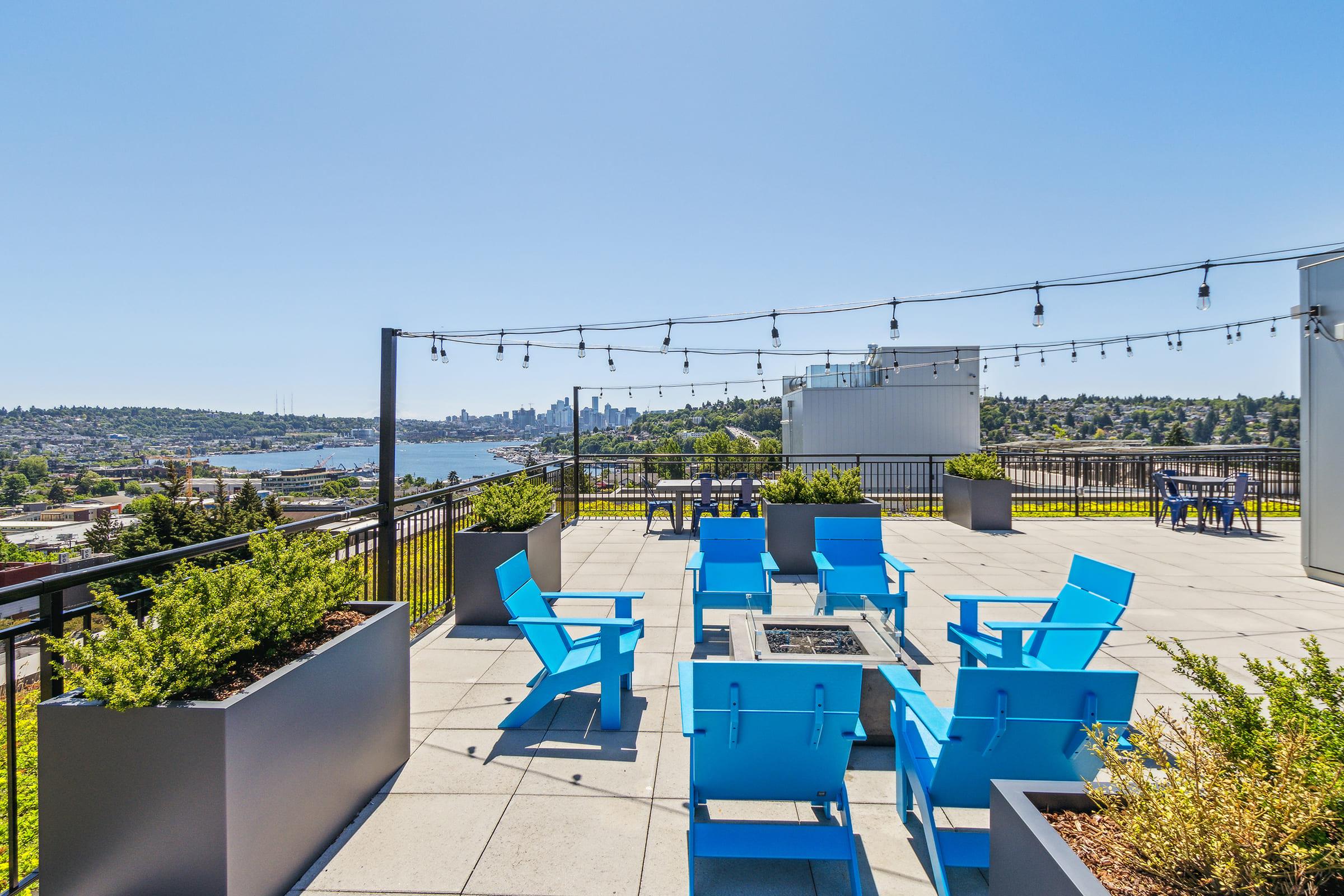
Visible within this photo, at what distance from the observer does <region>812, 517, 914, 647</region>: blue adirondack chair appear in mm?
4090

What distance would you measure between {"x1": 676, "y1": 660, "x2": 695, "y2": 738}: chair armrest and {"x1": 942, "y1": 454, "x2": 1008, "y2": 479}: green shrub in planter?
7.88 meters

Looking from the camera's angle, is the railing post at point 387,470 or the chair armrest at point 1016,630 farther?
the railing post at point 387,470

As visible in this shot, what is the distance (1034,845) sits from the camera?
119 centimetres

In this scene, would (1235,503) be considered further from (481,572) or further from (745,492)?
(481,572)

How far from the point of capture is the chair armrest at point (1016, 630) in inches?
117

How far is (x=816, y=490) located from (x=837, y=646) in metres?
3.40

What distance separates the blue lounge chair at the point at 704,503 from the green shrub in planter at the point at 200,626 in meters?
6.21

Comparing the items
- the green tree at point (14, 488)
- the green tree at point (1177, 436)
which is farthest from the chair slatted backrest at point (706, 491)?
the green tree at point (14, 488)

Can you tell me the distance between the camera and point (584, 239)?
34.0 feet

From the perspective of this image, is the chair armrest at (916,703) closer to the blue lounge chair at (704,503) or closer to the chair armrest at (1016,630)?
the chair armrest at (1016,630)

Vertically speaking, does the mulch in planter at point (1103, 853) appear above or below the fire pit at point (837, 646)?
above

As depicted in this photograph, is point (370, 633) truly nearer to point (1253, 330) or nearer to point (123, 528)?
point (1253, 330)

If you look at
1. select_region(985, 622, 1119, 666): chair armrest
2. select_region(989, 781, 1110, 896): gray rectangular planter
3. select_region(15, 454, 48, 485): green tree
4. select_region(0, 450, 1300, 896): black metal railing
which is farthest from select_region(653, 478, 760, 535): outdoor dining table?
select_region(15, 454, 48, 485): green tree

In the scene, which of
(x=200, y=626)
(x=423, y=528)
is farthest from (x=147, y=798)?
(x=423, y=528)
